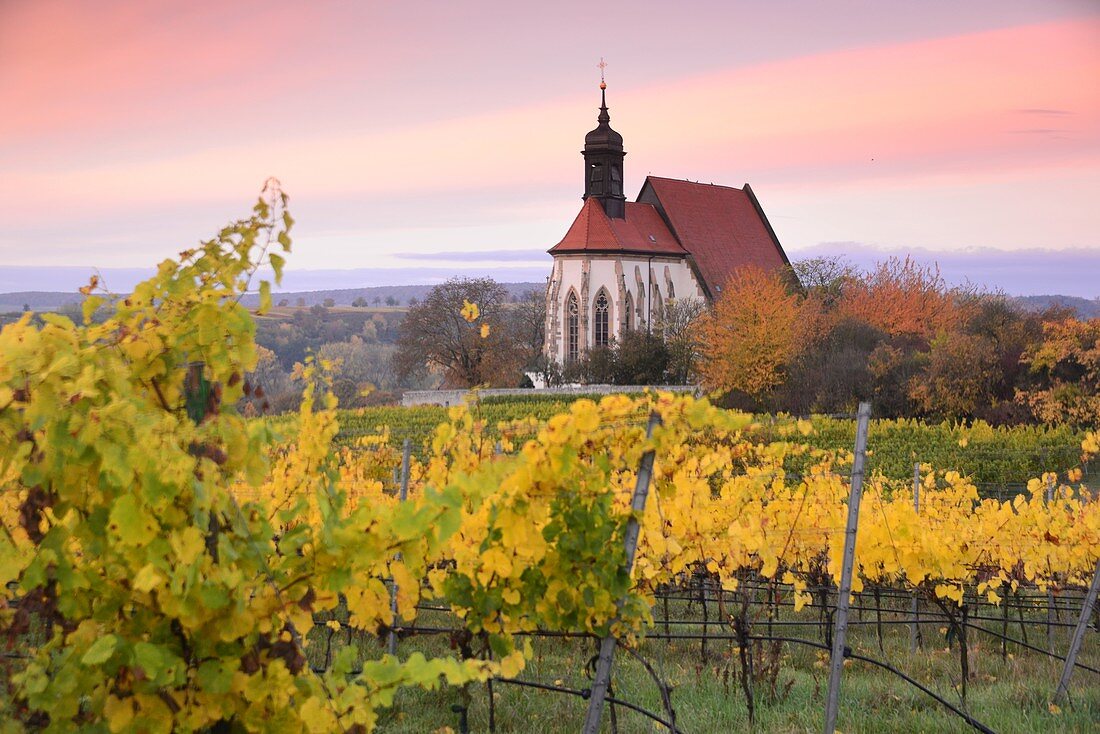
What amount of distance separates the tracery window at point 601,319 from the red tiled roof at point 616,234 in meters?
2.43

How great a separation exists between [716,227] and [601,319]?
351 inches

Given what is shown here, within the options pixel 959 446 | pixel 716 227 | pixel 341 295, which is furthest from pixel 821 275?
pixel 341 295

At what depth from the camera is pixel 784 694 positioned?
6.05m

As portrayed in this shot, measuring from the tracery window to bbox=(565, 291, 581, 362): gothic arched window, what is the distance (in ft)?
2.81

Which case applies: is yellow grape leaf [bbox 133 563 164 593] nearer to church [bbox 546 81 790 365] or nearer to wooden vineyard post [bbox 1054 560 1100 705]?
wooden vineyard post [bbox 1054 560 1100 705]

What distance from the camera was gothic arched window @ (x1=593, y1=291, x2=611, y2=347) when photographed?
5050 cm

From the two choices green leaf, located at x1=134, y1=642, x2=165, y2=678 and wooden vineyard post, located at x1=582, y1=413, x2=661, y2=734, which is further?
wooden vineyard post, located at x1=582, y1=413, x2=661, y2=734

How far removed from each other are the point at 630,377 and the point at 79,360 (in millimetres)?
42656

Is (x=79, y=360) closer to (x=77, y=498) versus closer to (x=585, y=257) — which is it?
(x=77, y=498)

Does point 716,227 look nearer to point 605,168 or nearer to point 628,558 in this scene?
point 605,168

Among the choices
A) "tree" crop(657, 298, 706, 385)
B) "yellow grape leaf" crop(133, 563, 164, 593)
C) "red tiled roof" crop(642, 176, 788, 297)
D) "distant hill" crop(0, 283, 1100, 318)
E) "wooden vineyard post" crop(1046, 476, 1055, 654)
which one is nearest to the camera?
"yellow grape leaf" crop(133, 563, 164, 593)

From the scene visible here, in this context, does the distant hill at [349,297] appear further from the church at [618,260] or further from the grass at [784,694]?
the grass at [784,694]

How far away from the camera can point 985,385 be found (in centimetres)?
2792

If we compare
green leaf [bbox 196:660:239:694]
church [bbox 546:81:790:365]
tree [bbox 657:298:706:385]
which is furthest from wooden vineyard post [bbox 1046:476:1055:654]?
church [bbox 546:81:790:365]
